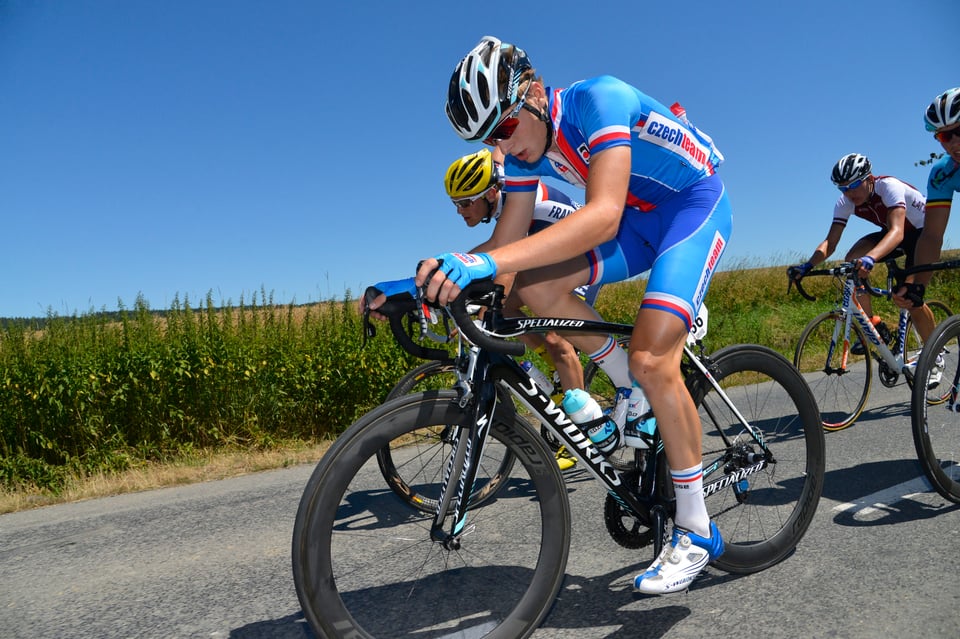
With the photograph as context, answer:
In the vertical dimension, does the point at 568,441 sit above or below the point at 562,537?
above

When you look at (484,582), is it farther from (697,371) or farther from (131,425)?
(131,425)

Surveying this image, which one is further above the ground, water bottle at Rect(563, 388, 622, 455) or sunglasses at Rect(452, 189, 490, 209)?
sunglasses at Rect(452, 189, 490, 209)

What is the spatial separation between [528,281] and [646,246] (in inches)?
26.4

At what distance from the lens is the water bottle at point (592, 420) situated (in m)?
2.56

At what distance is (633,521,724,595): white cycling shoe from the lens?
2355 millimetres

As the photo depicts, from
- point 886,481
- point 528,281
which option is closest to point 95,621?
point 528,281

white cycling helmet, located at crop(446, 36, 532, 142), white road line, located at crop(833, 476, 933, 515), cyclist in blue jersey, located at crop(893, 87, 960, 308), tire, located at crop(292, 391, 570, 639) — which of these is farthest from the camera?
cyclist in blue jersey, located at crop(893, 87, 960, 308)

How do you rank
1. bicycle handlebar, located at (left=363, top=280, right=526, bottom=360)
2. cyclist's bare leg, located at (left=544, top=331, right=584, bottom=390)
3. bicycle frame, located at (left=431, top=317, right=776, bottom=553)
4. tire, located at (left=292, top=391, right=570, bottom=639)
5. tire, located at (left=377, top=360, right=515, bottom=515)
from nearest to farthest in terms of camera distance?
tire, located at (left=292, top=391, right=570, bottom=639), bicycle handlebar, located at (left=363, top=280, right=526, bottom=360), bicycle frame, located at (left=431, top=317, right=776, bottom=553), tire, located at (left=377, top=360, right=515, bottom=515), cyclist's bare leg, located at (left=544, top=331, right=584, bottom=390)

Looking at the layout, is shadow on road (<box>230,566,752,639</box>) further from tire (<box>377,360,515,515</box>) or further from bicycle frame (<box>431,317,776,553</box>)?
tire (<box>377,360,515,515</box>)

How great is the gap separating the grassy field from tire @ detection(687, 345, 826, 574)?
3.78 meters

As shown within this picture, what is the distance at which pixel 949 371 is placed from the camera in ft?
14.8

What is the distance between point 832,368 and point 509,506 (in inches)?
162

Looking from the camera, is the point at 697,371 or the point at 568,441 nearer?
the point at 568,441

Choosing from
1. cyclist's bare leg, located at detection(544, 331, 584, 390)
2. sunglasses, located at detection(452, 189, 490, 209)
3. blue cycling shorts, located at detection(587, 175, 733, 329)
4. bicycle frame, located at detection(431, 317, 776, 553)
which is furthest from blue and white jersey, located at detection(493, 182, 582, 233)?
bicycle frame, located at detection(431, 317, 776, 553)
